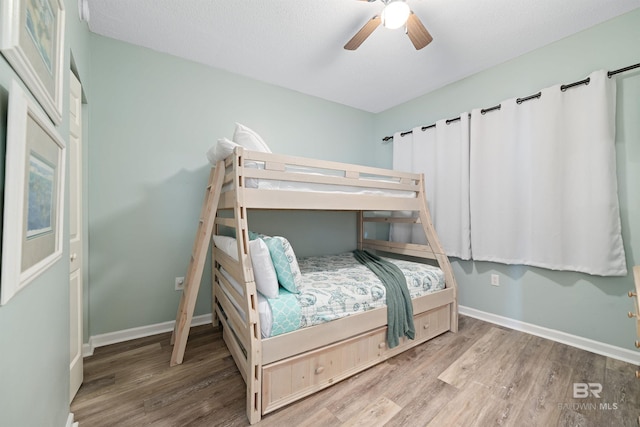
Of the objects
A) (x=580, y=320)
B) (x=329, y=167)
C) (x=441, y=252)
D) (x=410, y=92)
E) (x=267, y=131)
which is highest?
(x=410, y=92)

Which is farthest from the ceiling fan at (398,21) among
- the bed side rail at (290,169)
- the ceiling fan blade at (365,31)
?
the bed side rail at (290,169)

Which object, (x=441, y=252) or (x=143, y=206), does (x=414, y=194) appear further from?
(x=143, y=206)

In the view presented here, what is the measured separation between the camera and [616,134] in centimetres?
195

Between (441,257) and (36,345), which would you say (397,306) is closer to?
(441,257)

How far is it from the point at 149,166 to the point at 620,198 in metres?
3.76

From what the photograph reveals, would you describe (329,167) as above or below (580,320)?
above

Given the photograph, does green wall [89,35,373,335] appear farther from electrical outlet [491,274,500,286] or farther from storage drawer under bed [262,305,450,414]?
electrical outlet [491,274,500,286]

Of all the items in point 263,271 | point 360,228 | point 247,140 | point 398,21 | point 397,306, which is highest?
point 398,21

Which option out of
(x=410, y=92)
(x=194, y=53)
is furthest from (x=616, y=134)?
(x=194, y=53)

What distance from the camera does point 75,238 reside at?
157 centimetres

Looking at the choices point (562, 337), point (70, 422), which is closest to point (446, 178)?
point (562, 337)

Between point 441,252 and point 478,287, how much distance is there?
69cm

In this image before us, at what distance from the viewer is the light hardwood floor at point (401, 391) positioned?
4.51 feet

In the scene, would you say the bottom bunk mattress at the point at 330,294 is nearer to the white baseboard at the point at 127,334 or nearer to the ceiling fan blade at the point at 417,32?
the white baseboard at the point at 127,334
